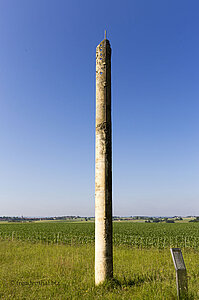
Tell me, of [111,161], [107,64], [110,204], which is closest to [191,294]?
[110,204]

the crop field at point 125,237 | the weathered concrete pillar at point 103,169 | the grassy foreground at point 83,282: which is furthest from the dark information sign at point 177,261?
the crop field at point 125,237

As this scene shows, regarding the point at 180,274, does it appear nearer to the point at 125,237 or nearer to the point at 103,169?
the point at 103,169

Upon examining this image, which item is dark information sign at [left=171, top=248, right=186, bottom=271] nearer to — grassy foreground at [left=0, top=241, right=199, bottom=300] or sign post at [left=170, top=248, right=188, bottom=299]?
sign post at [left=170, top=248, right=188, bottom=299]

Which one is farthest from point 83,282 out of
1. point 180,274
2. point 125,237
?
point 125,237

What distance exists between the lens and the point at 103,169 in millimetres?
6789

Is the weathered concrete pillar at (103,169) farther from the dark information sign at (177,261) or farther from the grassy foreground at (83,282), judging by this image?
the dark information sign at (177,261)

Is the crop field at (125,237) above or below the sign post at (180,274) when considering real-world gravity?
below

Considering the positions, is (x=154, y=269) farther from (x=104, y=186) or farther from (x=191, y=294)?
(x=104, y=186)

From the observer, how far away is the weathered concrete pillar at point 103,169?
6.38m

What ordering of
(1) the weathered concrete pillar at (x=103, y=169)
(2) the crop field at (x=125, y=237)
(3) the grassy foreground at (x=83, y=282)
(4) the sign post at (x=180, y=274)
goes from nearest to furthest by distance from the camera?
(4) the sign post at (x=180, y=274) → (3) the grassy foreground at (x=83, y=282) → (1) the weathered concrete pillar at (x=103, y=169) → (2) the crop field at (x=125, y=237)

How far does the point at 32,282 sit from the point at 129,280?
273 centimetres

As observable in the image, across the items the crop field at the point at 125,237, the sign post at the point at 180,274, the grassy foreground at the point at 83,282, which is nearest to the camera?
the sign post at the point at 180,274

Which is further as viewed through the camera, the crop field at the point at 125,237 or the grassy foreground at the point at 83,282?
the crop field at the point at 125,237

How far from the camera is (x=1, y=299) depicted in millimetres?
5473
